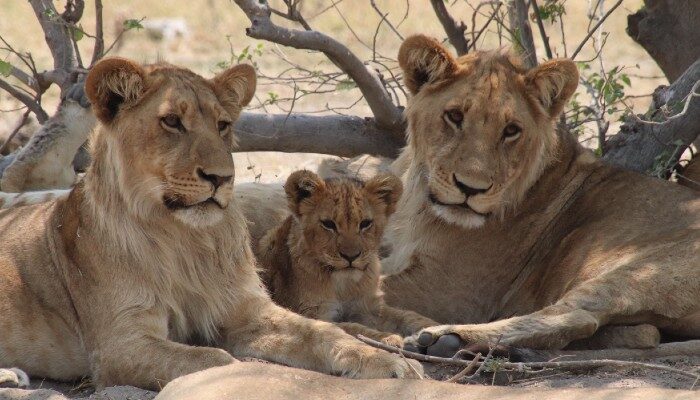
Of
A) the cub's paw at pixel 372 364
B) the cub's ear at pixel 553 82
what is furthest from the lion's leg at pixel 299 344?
the cub's ear at pixel 553 82

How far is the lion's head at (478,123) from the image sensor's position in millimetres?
4500

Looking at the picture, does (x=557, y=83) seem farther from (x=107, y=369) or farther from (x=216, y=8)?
(x=216, y=8)

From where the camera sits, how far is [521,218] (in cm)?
493

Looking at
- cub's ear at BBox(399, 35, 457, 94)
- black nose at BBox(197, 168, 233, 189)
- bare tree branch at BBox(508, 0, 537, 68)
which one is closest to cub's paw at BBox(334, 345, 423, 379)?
black nose at BBox(197, 168, 233, 189)

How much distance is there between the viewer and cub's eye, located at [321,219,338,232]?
177 inches

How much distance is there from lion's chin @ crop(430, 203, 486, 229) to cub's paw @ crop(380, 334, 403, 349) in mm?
689

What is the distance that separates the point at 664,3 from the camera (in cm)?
602

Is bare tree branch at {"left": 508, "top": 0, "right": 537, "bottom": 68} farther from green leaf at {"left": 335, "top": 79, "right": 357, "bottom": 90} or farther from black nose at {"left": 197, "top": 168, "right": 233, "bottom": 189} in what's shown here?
black nose at {"left": 197, "top": 168, "right": 233, "bottom": 189}

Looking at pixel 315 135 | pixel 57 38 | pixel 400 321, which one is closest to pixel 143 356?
pixel 400 321

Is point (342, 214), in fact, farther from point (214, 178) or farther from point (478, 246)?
point (214, 178)

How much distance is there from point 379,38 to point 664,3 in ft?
29.1

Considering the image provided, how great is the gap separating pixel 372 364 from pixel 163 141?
3.39ft

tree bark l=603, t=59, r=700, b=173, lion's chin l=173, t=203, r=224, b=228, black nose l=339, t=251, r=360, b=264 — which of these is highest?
tree bark l=603, t=59, r=700, b=173

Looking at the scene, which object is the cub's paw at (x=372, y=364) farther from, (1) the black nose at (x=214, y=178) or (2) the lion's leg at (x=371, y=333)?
(1) the black nose at (x=214, y=178)
